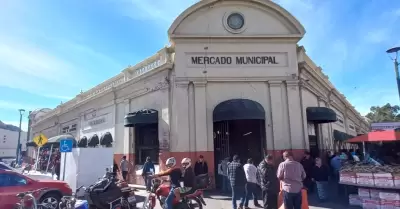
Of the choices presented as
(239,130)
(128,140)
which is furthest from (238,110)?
(128,140)

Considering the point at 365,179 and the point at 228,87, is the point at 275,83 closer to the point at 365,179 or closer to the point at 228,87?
the point at 228,87

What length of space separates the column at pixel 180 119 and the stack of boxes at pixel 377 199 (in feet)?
20.6

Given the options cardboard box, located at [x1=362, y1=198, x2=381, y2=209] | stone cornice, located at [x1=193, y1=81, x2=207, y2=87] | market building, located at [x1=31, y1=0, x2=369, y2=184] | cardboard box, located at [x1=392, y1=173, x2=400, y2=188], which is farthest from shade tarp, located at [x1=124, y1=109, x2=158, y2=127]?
cardboard box, located at [x1=392, y1=173, x2=400, y2=188]

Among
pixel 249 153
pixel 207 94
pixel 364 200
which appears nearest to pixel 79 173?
pixel 207 94

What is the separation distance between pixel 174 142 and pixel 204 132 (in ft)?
4.24

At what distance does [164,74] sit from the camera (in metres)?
13.0

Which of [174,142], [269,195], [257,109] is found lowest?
[269,195]

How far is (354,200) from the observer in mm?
9000

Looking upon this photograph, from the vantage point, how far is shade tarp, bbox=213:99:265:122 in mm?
11242

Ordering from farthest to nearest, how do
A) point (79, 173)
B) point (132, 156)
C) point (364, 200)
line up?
point (132, 156), point (79, 173), point (364, 200)

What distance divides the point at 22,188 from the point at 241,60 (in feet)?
30.3

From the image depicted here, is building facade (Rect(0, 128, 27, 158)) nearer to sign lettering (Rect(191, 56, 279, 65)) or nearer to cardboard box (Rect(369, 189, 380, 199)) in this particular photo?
sign lettering (Rect(191, 56, 279, 65))

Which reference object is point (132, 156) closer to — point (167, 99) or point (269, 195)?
point (167, 99)

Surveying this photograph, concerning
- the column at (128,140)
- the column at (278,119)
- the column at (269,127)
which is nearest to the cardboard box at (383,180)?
the column at (278,119)
